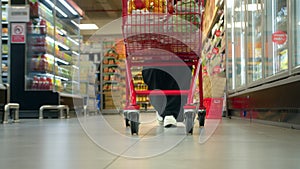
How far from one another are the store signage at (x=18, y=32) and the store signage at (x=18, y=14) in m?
0.31

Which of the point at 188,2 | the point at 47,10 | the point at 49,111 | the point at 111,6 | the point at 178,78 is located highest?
the point at 111,6

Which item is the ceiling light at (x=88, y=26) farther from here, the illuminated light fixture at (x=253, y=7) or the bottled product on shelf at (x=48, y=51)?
the illuminated light fixture at (x=253, y=7)

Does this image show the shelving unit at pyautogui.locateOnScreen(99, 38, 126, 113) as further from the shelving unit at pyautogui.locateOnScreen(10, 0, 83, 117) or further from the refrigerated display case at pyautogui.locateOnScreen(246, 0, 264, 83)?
the refrigerated display case at pyautogui.locateOnScreen(246, 0, 264, 83)

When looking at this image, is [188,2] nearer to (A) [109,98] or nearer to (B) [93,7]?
(A) [109,98]

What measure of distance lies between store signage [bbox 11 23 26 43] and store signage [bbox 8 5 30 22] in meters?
0.31

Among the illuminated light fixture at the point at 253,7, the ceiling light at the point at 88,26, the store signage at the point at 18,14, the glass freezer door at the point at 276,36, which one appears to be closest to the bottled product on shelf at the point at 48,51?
the store signage at the point at 18,14

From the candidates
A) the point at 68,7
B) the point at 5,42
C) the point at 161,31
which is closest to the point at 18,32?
the point at 5,42

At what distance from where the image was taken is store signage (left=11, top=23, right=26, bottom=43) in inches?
287

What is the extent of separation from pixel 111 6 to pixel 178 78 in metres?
13.8

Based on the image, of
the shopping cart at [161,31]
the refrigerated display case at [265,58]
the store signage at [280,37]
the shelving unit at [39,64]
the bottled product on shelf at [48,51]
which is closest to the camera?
the shopping cart at [161,31]

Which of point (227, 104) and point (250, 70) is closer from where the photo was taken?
point (250, 70)

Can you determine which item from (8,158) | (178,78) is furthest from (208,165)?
(178,78)

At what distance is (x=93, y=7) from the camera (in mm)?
17641

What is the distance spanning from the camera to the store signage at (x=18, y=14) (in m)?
6.90
